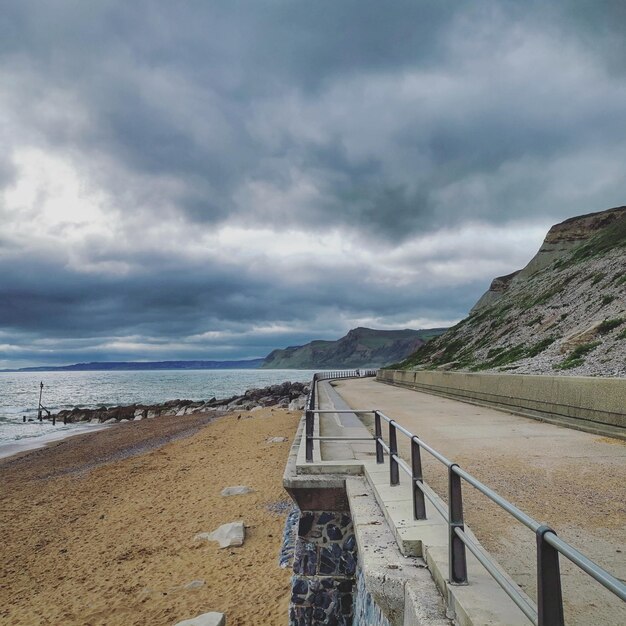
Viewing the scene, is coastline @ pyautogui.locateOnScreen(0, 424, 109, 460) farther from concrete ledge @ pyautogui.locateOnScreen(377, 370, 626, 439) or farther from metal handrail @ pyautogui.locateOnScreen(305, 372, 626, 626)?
metal handrail @ pyautogui.locateOnScreen(305, 372, 626, 626)

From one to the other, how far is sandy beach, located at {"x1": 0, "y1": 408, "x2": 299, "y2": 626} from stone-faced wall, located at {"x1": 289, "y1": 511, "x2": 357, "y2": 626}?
0.58 metres

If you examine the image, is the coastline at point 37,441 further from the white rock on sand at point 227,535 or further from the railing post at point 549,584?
the railing post at point 549,584

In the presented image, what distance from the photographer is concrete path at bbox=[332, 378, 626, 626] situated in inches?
136

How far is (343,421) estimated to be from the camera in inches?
→ 504

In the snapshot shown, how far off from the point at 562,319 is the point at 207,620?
91.1ft

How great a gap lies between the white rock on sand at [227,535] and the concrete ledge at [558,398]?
737 centimetres

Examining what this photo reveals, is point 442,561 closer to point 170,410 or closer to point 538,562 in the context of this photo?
point 538,562

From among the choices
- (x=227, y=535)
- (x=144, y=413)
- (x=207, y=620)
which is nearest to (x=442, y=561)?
(x=207, y=620)

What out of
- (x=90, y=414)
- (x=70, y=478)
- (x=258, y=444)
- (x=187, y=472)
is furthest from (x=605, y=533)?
(x=90, y=414)

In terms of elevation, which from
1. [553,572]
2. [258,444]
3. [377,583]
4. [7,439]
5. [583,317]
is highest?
[583,317]

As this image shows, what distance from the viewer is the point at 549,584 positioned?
83.8 inches

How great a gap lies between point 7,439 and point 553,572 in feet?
118

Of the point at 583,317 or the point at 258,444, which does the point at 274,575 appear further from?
the point at 583,317

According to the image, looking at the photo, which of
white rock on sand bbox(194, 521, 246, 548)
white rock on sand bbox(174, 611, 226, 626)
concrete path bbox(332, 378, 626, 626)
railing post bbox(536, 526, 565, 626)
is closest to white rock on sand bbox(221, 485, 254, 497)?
white rock on sand bbox(194, 521, 246, 548)
